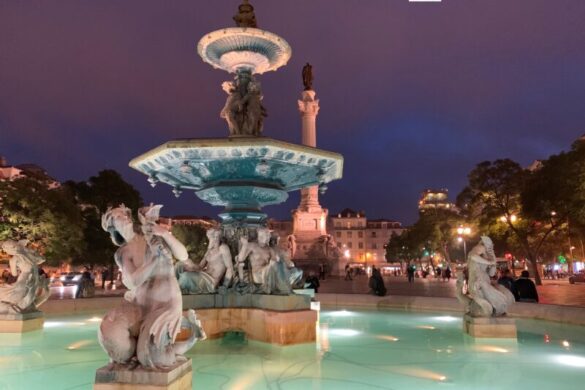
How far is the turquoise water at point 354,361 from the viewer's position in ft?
17.8

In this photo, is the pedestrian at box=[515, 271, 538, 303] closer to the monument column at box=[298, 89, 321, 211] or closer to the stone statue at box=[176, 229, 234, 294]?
the stone statue at box=[176, 229, 234, 294]

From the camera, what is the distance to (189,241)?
5659 cm

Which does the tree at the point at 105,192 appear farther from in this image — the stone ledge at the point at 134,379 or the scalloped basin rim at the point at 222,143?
the stone ledge at the point at 134,379

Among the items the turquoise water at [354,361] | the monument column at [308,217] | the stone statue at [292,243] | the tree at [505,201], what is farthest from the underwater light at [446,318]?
the monument column at [308,217]

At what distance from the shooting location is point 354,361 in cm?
657

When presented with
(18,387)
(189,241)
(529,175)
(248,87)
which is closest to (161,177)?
(248,87)

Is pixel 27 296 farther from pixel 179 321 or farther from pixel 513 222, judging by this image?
pixel 513 222

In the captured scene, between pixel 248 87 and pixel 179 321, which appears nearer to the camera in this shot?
pixel 179 321

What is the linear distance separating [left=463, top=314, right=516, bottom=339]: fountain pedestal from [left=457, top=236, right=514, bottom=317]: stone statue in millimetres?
130

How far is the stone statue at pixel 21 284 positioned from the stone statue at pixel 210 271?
3252 mm

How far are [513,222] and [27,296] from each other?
29.7 metres

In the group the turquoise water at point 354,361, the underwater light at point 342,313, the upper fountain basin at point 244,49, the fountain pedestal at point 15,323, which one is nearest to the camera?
the turquoise water at point 354,361

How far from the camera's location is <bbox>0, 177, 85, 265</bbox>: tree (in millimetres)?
23734

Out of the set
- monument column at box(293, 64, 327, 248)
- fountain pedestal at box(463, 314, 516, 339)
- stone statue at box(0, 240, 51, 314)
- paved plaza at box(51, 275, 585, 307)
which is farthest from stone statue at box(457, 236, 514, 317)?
monument column at box(293, 64, 327, 248)
